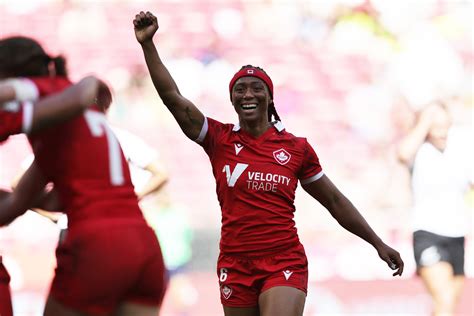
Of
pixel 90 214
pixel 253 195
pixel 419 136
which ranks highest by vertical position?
pixel 419 136

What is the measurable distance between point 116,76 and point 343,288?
3.65 metres

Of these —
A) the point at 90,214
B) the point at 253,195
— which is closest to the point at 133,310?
the point at 90,214

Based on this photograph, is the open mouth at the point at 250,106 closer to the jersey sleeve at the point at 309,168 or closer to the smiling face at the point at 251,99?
the smiling face at the point at 251,99

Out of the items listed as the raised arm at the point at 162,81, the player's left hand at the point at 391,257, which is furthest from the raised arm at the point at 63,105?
the player's left hand at the point at 391,257

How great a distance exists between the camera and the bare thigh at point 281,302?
17.7 ft

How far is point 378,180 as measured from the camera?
12.2 metres

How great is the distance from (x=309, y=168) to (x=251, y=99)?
514 millimetres

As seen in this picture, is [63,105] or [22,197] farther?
[22,197]

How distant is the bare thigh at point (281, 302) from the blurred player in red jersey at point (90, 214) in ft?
5.40

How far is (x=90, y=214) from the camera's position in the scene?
12.2ft

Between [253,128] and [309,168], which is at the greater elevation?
[253,128]

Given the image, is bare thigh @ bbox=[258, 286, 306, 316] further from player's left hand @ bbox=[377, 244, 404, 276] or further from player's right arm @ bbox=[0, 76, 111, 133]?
player's right arm @ bbox=[0, 76, 111, 133]

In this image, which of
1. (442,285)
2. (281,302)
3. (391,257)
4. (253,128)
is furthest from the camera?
(442,285)

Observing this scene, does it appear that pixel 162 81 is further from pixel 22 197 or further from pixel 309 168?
pixel 22 197
